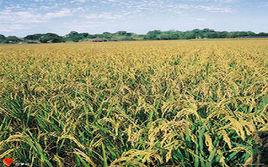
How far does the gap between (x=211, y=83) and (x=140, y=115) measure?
1.71 metres

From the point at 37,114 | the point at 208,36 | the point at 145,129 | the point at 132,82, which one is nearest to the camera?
the point at 145,129

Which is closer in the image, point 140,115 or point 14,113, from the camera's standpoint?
point 140,115

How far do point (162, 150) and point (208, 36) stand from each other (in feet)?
279

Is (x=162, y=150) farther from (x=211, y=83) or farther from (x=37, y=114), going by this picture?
(x=211, y=83)

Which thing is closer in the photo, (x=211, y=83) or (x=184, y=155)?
(x=184, y=155)

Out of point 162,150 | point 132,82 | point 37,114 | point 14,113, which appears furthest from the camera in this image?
point 132,82

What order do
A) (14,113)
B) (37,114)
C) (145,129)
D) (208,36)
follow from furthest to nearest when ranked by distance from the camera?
(208,36) → (14,113) → (37,114) → (145,129)

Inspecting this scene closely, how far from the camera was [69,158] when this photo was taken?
3184 millimetres

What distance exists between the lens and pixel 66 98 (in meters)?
4.22

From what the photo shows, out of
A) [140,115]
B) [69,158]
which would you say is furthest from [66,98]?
[69,158]

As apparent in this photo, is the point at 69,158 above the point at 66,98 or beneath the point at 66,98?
beneath

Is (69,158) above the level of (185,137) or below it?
below

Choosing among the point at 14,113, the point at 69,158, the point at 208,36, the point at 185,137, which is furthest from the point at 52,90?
the point at 208,36

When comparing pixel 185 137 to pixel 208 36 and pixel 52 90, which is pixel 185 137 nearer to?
pixel 52 90
